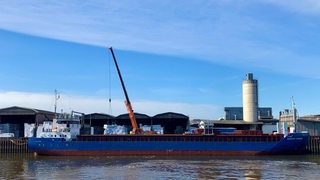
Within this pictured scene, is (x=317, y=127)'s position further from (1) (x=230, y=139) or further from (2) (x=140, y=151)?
(2) (x=140, y=151)

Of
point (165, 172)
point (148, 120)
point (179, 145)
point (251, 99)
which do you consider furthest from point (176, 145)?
point (251, 99)

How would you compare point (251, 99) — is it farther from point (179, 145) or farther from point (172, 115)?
point (179, 145)

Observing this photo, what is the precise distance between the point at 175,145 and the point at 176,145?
16 centimetres

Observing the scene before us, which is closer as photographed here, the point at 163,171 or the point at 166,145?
the point at 163,171

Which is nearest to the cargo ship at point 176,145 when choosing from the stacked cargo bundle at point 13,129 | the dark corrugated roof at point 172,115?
the dark corrugated roof at point 172,115

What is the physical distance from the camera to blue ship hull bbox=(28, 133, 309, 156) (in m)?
61.6

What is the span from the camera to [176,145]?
6253cm

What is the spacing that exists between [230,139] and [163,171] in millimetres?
Answer: 26003

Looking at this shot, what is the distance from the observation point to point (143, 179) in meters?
34.0

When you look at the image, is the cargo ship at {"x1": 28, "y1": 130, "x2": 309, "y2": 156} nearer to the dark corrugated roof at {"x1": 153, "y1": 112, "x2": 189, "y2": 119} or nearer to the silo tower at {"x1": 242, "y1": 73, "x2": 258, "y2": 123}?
the dark corrugated roof at {"x1": 153, "y1": 112, "x2": 189, "y2": 119}

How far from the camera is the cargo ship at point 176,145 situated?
61625 millimetres

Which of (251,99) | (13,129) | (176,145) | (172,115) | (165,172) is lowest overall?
(165,172)

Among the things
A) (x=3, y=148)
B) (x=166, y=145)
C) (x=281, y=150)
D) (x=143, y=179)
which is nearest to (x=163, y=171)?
(x=143, y=179)

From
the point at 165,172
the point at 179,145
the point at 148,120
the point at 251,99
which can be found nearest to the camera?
the point at 165,172
